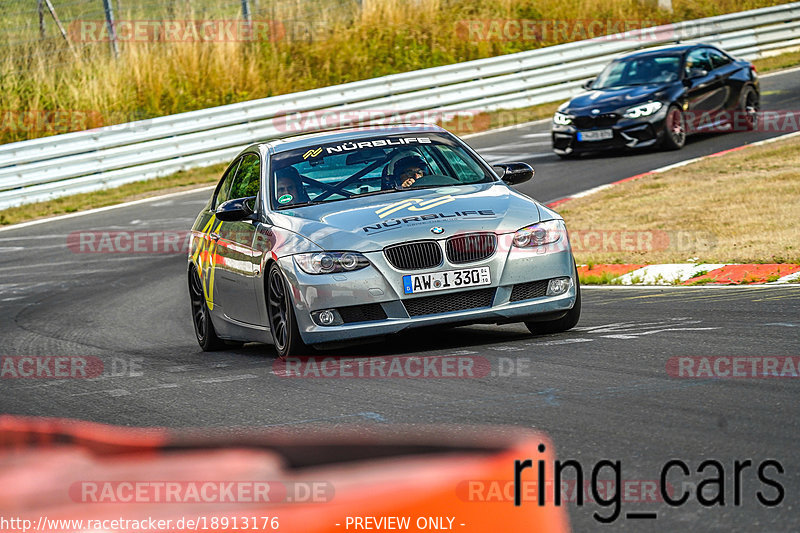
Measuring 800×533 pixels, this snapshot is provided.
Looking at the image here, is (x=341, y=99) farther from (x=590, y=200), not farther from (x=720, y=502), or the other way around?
(x=720, y=502)

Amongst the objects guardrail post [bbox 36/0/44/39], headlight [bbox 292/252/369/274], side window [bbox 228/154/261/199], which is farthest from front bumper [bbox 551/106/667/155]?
headlight [bbox 292/252/369/274]

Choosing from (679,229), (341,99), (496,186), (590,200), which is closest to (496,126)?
(341,99)

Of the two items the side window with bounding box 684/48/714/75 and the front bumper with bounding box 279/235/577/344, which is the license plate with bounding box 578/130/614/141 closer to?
the side window with bounding box 684/48/714/75

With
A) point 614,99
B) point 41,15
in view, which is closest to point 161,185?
point 41,15

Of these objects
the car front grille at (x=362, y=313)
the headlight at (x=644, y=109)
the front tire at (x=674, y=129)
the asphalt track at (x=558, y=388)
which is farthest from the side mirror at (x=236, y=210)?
the front tire at (x=674, y=129)

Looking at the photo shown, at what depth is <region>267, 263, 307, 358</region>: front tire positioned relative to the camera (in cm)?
751

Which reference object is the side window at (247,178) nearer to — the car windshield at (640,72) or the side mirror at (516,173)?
the side mirror at (516,173)

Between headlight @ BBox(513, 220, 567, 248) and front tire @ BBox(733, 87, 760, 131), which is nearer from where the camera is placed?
headlight @ BBox(513, 220, 567, 248)

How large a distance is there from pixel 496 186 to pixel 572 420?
3.32m

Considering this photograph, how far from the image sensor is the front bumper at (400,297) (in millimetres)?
7258

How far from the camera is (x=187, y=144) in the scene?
23109 mm

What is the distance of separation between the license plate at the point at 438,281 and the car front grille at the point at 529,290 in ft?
0.97

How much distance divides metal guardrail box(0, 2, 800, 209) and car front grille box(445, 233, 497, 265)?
1506cm

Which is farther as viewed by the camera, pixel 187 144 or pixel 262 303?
pixel 187 144
